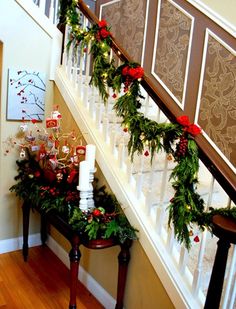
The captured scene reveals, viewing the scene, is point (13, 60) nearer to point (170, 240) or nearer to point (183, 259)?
point (170, 240)

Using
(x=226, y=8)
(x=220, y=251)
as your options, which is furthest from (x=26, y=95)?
(x=226, y=8)

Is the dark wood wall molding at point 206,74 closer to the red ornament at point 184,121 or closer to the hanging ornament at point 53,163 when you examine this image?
the red ornament at point 184,121

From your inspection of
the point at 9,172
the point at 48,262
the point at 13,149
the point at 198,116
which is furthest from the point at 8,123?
the point at 198,116

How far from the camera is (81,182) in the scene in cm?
187

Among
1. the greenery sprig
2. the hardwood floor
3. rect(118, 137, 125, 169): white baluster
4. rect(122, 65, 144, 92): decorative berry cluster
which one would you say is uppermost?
rect(122, 65, 144, 92): decorative berry cluster

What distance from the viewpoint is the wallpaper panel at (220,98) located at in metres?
2.41

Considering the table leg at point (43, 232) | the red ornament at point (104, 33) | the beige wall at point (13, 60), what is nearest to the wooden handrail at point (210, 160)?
the red ornament at point (104, 33)

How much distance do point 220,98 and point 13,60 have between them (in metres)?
1.88

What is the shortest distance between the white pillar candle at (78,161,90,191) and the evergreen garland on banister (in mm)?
327

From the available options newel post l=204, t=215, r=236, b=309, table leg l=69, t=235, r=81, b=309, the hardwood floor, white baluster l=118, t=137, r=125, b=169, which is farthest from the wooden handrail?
the hardwood floor

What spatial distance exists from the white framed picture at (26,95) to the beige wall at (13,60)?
45 mm

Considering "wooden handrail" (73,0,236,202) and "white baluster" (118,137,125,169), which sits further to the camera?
"white baluster" (118,137,125,169)

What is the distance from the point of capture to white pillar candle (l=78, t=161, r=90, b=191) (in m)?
1.85

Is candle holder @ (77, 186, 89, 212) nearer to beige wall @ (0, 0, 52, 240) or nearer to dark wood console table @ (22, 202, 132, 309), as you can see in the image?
dark wood console table @ (22, 202, 132, 309)
